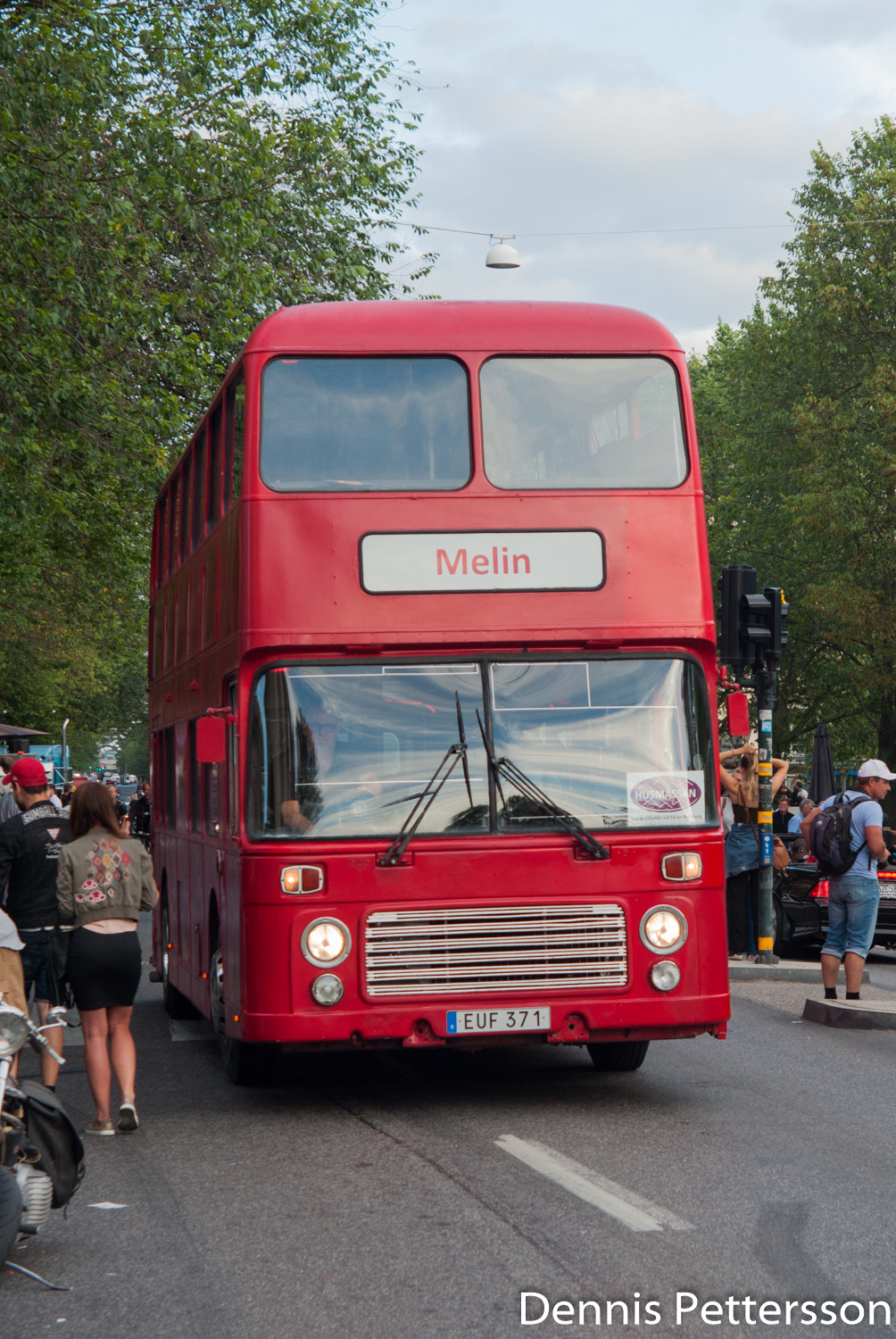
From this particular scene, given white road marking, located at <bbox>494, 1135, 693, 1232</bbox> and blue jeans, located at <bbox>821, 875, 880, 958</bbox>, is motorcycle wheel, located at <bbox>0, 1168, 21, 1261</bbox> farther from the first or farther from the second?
blue jeans, located at <bbox>821, 875, 880, 958</bbox>

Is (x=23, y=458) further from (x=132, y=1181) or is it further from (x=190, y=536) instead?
(x=132, y=1181)

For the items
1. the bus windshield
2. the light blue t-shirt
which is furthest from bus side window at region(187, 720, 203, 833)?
the light blue t-shirt

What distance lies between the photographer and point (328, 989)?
8.62 metres

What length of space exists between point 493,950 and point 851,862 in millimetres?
4731

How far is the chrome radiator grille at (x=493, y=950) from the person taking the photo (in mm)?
8688

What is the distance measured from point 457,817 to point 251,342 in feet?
8.89

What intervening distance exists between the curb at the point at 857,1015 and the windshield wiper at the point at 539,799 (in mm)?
4321

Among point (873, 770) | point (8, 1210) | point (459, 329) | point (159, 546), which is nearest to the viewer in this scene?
point (8, 1210)

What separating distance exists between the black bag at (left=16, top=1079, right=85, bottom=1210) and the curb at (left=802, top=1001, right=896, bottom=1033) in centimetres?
741

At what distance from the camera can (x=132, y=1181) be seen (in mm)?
7387

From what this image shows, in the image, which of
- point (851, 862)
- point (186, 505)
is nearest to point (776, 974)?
point (851, 862)

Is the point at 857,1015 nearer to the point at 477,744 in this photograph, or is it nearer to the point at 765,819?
the point at 765,819

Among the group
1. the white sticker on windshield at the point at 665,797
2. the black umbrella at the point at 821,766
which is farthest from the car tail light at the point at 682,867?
the black umbrella at the point at 821,766

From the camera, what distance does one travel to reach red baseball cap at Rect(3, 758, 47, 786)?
9.93 metres
